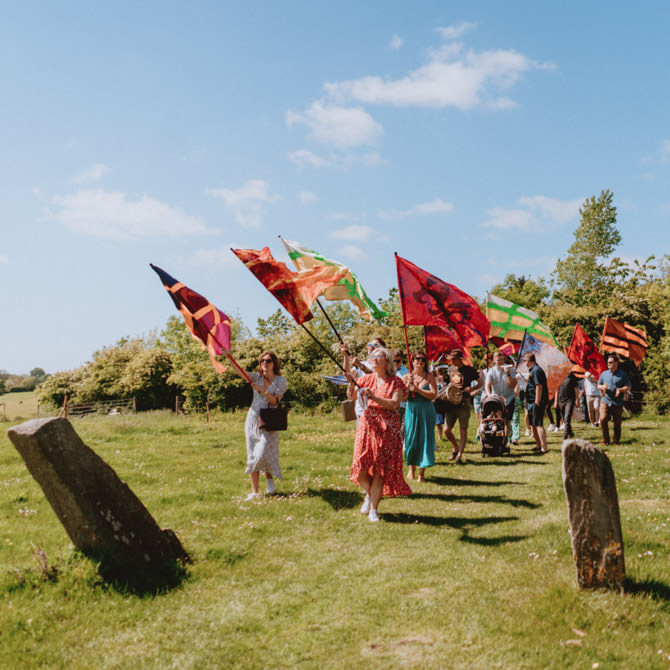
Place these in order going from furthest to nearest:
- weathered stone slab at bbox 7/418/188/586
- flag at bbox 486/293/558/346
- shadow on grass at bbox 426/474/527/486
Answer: flag at bbox 486/293/558/346
shadow on grass at bbox 426/474/527/486
weathered stone slab at bbox 7/418/188/586

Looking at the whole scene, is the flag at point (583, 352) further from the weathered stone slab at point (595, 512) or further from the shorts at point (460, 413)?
the weathered stone slab at point (595, 512)

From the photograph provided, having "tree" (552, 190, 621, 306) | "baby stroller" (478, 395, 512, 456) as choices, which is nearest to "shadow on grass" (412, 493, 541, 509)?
"baby stroller" (478, 395, 512, 456)

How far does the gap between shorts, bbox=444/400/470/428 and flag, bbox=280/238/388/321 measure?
417 centimetres

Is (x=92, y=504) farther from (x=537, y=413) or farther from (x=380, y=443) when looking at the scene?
(x=537, y=413)

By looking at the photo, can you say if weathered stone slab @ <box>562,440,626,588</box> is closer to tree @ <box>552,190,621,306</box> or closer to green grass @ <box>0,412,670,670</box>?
green grass @ <box>0,412,670,670</box>

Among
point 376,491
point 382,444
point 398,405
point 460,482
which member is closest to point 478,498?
point 460,482

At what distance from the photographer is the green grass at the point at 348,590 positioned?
14.0 ft

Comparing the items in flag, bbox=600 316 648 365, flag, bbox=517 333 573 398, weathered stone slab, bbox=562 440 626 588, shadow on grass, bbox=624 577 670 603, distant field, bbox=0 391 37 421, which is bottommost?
distant field, bbox=0 391 37 421

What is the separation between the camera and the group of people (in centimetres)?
777

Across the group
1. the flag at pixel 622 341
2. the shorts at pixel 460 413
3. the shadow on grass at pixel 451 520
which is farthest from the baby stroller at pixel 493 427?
the flag at pixel 622 341

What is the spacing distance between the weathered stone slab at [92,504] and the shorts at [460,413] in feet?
25.5

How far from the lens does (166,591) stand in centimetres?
549

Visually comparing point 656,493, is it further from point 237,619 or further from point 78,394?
point 78,394

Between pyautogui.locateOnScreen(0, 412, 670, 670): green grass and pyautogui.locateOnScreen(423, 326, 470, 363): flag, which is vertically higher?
pyautogui.locateOnScreen(423, 326, 470, 363): flag
